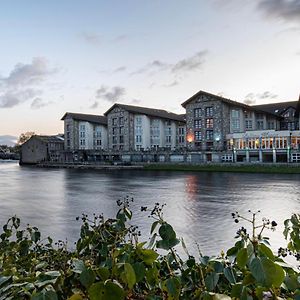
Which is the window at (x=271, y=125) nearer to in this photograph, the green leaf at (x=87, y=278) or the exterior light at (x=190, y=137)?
the exterior light at (x=190, y=137)

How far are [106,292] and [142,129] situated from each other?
299 ft

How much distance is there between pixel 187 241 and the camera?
49.0ft

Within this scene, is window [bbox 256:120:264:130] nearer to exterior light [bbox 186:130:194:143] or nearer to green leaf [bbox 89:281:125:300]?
exterior light [bbox 186:130:194:143]

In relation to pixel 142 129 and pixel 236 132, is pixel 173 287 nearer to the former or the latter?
pixel 236 132

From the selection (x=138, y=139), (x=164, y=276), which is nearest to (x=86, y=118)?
(x=138, y=139)

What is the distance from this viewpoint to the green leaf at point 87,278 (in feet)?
8.15

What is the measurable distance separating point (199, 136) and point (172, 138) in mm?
14593

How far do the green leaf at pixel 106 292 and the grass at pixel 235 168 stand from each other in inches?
2489

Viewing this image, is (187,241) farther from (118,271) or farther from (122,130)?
(122,130)

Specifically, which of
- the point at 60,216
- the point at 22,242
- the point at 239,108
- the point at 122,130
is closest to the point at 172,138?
the point at 122,130

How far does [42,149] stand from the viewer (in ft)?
377

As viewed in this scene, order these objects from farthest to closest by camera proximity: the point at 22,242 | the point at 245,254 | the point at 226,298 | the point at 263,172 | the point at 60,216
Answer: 1. the point at 263,172
2. the point at 60,216
3. the point at 22,242
4. the point at 245,254
5. the point at 226,298

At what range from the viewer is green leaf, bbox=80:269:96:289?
8.15 feet

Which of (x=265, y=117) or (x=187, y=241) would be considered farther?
(x=265, y=117)
